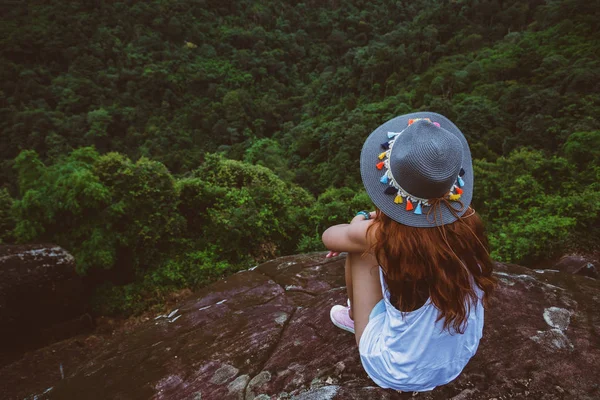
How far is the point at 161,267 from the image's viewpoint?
19.9 ft

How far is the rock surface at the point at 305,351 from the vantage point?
173 centimetres

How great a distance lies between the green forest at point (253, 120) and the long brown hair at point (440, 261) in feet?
14.1

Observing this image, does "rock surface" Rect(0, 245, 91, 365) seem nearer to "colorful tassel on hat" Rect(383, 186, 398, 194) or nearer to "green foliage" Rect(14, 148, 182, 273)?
"green foliage" Rect(14, 148, 182, 273)

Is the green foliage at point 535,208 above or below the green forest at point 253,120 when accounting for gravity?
below

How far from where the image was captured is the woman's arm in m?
1.44

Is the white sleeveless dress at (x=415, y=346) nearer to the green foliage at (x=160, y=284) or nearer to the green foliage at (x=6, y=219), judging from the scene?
the green foliage at (x=160, y=284)

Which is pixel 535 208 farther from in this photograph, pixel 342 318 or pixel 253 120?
→ pixel 253 120

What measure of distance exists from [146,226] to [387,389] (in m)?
5.38

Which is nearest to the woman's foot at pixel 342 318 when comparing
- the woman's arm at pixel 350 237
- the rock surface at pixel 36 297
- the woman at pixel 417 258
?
the woman at pixel 417 258

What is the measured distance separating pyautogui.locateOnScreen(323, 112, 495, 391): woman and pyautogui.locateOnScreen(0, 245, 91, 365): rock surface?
564 centimetres

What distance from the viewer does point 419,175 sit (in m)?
1.15

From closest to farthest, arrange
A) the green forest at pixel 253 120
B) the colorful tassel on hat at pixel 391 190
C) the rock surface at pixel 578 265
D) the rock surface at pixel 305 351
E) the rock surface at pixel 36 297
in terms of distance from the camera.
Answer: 1. the colorful tassel on hat at pixel 391 190
2. the rock surface at pixel 305 351
3. the rock surface at pixel 578 265
4. the rock surface at pixel 36 297
5. the green forest at pixel 253 120

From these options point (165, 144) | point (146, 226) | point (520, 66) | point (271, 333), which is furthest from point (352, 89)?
point (271, 333)

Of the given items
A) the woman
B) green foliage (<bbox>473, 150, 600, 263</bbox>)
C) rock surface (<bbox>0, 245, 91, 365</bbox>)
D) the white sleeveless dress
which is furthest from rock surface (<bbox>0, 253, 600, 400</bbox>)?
rock surface (<bbox>0, 245, 91, 365</bbox>)
